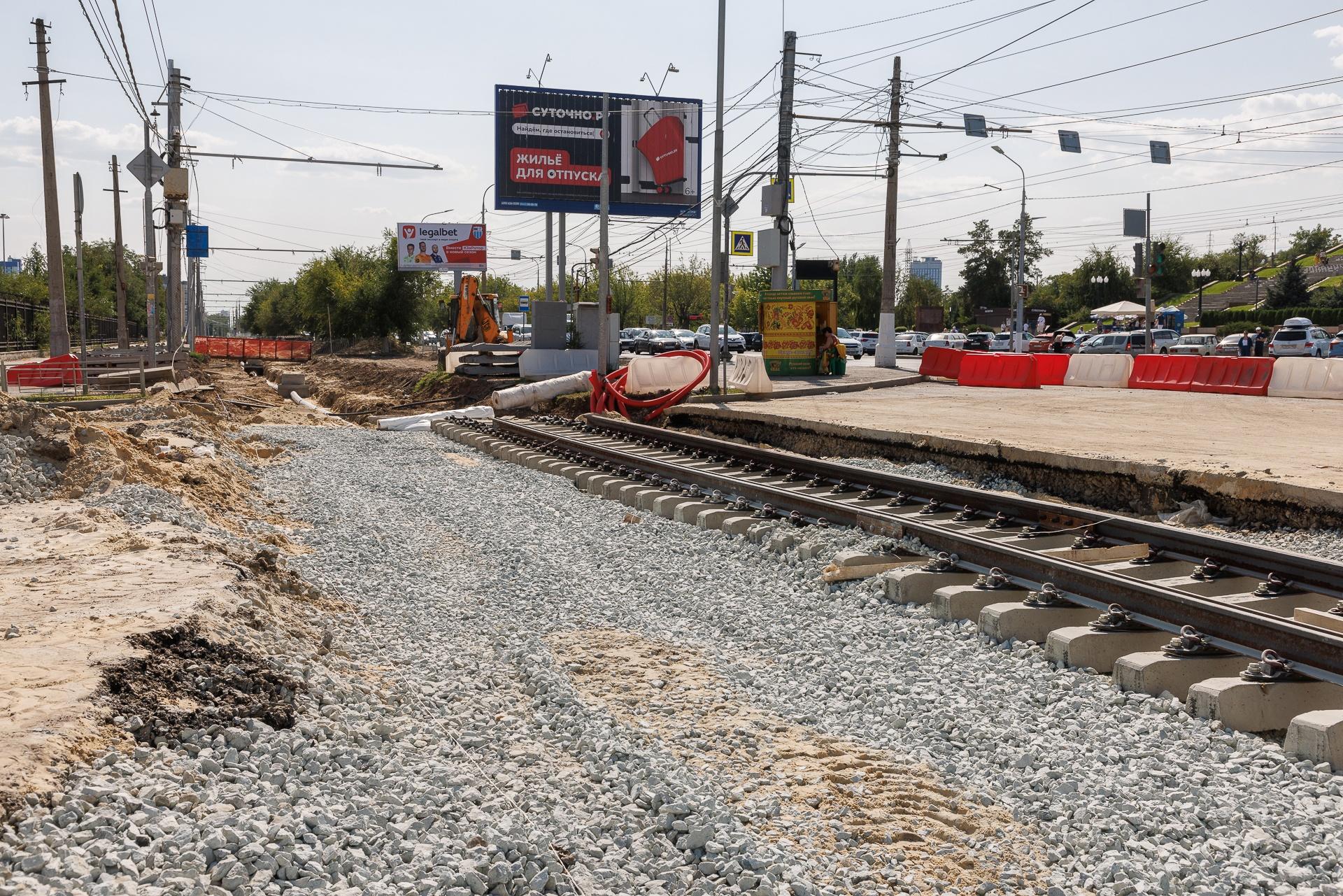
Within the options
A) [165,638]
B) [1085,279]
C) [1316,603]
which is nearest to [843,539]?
[1316,603]

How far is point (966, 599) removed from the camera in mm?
6805

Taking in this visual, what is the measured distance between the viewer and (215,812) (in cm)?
382

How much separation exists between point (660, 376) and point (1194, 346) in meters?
37.9

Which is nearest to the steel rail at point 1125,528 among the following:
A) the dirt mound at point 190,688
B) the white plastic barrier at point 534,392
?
the dirt mound at point 190,688

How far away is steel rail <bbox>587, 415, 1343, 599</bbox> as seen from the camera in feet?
21.4

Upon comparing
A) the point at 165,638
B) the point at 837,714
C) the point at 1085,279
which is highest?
the point at 1085,279

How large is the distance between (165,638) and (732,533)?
538 cm

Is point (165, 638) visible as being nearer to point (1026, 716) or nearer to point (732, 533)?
point (1026, 716)

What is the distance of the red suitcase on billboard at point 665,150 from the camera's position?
48.8 metres

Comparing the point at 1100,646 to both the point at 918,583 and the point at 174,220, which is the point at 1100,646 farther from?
the point at 174,220

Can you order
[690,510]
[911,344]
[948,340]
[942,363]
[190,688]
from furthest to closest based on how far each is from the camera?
1. [911,344]
2. [948,340]
3. [942,363]
4. [690,510]
5. [190,688]

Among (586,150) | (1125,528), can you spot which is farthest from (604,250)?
(586,150)

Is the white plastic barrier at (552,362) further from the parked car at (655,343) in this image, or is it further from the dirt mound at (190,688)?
the dirt mound at (190,688)

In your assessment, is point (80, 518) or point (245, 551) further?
point (80, 518)
